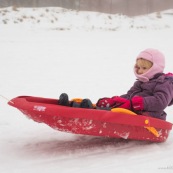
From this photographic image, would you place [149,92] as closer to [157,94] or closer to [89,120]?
[157,94]

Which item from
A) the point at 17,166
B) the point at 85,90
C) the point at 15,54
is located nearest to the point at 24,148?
the point at 17,166

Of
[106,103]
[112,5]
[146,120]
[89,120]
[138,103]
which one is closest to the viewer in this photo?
[89,120]

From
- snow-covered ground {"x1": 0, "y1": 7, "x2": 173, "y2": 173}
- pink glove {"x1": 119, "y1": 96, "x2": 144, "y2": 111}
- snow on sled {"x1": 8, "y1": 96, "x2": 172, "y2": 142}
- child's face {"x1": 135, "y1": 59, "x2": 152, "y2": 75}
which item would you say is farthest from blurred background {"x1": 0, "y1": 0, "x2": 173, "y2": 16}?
snow on sled {"x1": 8, "y1": 96, "x2": 172, "y2": 142}

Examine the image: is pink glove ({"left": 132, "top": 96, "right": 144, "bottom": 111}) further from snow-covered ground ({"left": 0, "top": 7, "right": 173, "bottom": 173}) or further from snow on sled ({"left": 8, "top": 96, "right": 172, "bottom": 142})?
snow-covered ground ({"left": 0, "top": 7, "right": 173, "bottom": 173})

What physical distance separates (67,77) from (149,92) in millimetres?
3254

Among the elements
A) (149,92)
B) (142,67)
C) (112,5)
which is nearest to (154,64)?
(142,67)

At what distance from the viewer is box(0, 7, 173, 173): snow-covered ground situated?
7.29ft

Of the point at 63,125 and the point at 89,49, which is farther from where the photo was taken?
the point at 89,49

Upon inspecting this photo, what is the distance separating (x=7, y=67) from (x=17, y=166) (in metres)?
4.36

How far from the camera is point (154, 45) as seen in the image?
9961 mm

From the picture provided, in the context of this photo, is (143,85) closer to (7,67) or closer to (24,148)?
(24,148)

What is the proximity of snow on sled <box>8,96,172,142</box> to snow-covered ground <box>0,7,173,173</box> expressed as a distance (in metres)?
0.20

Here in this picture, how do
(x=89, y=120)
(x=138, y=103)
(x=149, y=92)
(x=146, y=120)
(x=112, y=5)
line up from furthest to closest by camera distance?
(x=112, y=5)
(x=149, y=92)
(x=138, y=103)
(x=146, y=120)
(x=89, y=120)

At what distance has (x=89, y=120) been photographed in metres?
2.20
